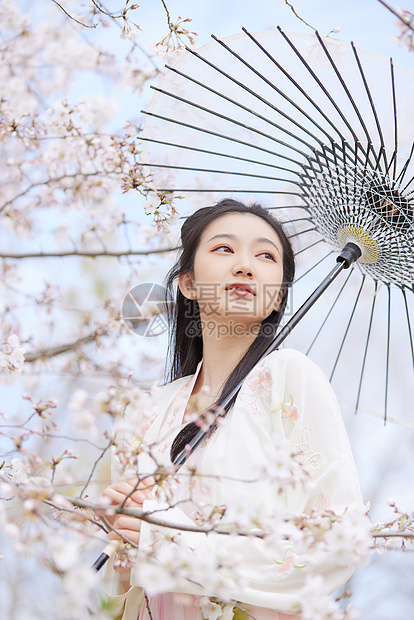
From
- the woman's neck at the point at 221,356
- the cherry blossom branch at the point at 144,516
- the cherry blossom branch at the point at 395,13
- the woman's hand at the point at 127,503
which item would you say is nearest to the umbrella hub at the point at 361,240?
the woman's neck at the point at 221,356

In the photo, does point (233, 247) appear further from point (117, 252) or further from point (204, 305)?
point (117, 252)

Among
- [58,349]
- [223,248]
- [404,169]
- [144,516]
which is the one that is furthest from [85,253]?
[144,516]

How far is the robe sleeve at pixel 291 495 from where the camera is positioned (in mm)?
1366

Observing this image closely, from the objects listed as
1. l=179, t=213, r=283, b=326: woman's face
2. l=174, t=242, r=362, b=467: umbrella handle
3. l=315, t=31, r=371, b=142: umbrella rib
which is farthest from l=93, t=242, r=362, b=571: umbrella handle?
l=315, t=31, r=371, b=142: umbrella rib

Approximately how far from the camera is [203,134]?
7.54ft

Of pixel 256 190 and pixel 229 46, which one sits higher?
pixel 229 46

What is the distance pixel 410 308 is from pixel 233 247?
77 cm

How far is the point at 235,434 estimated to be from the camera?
66.7 inches

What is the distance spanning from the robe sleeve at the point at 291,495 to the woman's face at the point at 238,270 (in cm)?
26

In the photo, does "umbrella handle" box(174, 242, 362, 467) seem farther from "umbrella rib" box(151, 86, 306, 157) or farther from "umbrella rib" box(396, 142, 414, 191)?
"umbrella rib" box(151, 86, 306, 157)

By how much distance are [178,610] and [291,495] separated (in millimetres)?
452

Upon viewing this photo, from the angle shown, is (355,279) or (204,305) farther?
(355,279)

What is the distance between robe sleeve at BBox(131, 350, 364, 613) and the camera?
137cm

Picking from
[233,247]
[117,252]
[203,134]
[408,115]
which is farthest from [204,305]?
[117,252]
